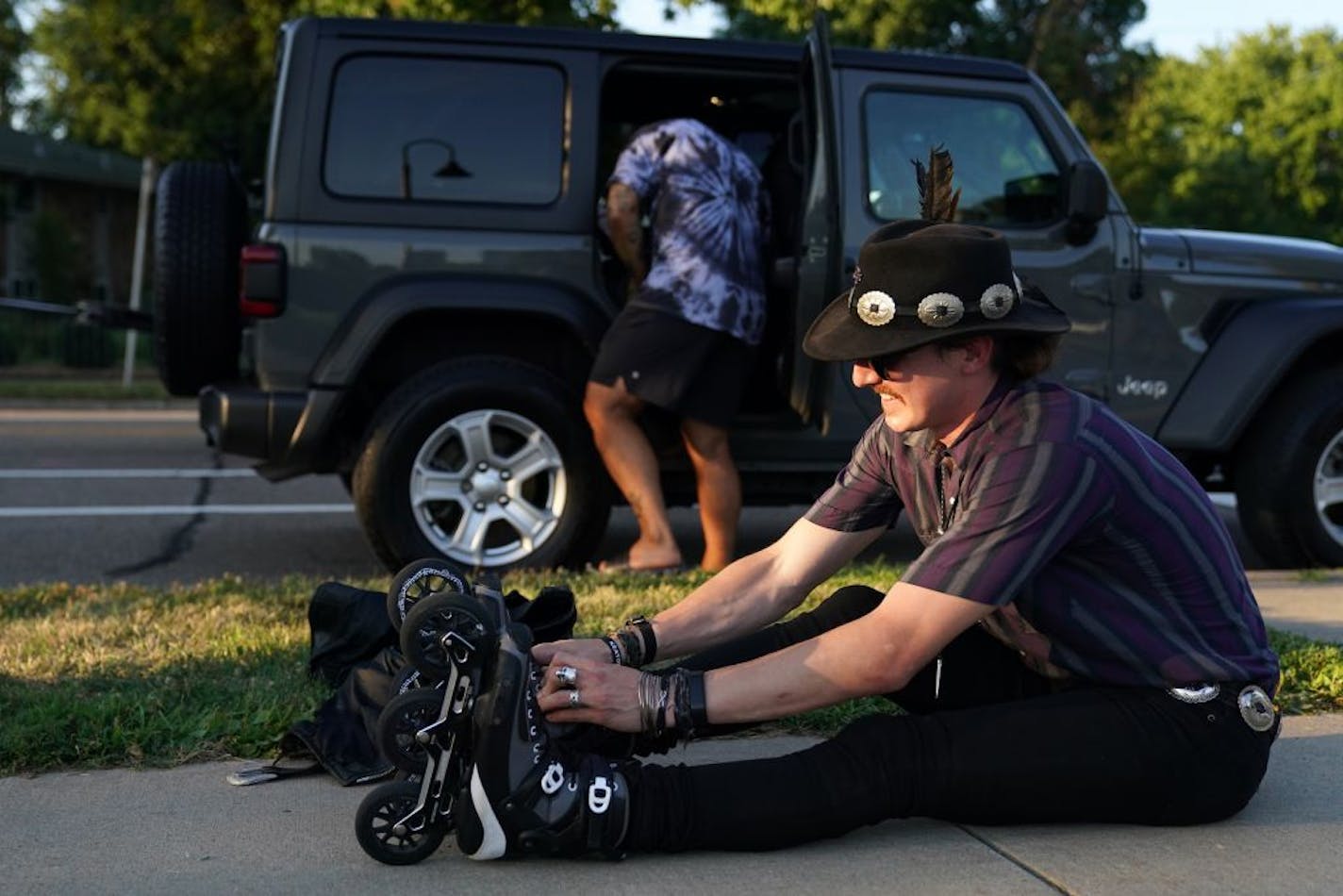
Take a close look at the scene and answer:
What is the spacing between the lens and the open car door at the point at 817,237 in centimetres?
593

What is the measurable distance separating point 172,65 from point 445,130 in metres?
16.9

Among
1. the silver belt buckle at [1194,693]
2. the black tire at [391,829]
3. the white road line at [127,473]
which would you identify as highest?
the silver belt buckle at [1194,693]

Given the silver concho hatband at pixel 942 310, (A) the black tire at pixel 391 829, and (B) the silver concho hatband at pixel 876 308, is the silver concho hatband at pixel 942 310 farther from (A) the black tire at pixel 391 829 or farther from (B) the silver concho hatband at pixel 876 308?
(A) the black tire at pixel 391 829

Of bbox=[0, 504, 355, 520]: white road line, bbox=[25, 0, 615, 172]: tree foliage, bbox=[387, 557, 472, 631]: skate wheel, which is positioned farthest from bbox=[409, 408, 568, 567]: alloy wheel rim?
bbox=[25, 0, 615, 172]: tree foliage

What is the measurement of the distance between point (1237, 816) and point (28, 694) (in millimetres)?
2804

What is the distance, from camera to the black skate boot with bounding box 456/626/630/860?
105 inches

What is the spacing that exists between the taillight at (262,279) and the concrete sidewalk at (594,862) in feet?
9.10

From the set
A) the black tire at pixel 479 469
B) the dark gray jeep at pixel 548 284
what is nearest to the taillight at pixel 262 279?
the dark gray jeep at pixel 548 284

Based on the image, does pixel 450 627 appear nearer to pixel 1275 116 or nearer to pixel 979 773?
pixel 979 773

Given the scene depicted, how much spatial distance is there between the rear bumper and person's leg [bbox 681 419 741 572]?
1.37 m

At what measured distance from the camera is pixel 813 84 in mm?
6012

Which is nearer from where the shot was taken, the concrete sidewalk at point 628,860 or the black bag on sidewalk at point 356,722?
the concrete sidewalk at point 628,860

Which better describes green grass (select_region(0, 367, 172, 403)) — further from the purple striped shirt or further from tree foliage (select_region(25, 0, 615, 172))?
the purple striped shirt

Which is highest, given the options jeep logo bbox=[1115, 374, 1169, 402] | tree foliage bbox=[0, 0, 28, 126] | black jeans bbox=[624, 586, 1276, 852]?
tree foliage bbox=[0, 0, 28, 126]
